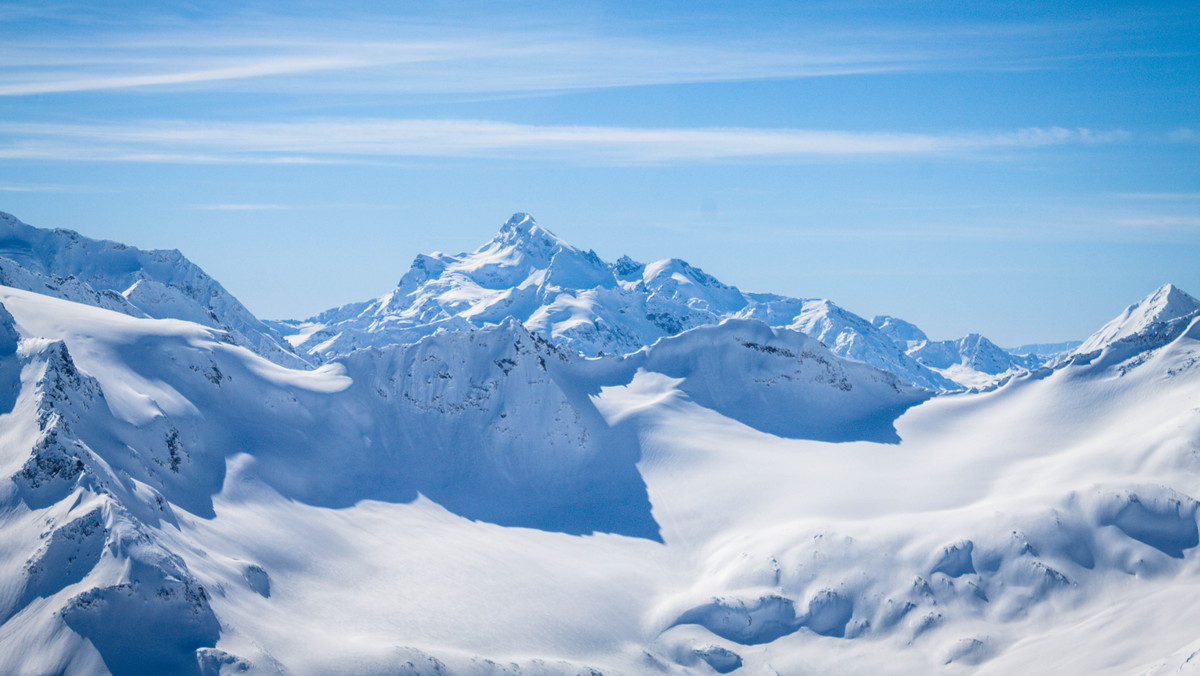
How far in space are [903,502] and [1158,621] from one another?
32159mm

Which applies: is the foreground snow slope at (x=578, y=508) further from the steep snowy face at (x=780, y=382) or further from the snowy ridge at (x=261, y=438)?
the steep snowy face at (x=780, y=382)

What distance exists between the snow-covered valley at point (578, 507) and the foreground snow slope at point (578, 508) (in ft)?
1.25

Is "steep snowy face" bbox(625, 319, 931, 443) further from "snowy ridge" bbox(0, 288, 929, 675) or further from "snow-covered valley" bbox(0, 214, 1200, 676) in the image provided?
"snow-covered valley" bbox(0, 214, 1200, 676)

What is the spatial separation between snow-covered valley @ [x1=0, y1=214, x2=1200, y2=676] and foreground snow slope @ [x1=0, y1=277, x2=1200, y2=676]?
15.0 inches

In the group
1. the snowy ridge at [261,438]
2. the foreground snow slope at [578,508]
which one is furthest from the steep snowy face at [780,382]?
the foreground snow slope at [578,508]

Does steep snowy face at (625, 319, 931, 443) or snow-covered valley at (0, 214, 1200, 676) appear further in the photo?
steep snowy face at (625, 319, 931, 443)

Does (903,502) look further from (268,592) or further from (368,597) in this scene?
(268,592)

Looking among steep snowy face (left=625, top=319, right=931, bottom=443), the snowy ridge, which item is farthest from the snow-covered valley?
steep snowy face (left=625, top=319, right=931, bottom=443)

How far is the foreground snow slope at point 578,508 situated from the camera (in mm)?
86562

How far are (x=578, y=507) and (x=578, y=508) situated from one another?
10.5 inches

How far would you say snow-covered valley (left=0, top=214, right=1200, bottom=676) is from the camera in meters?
86.6

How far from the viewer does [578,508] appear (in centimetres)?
13412

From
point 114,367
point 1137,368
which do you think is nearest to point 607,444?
point 114,367

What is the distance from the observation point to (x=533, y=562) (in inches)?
4589
